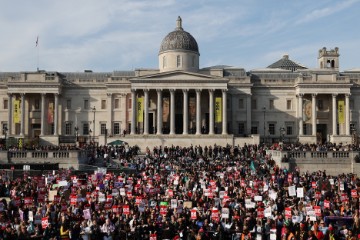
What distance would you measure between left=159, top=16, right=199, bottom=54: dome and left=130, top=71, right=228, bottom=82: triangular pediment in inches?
214

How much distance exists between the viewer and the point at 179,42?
81.0 metres

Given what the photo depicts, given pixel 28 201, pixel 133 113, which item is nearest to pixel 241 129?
pixel 133 113

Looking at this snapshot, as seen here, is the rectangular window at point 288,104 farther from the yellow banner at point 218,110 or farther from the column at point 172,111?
the column at point 172,111

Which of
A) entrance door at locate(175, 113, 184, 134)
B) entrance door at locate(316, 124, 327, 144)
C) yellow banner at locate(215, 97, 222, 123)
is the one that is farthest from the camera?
entrance door at locate(316, 124, 327, 144)

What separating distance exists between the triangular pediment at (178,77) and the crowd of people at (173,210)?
1608 inches

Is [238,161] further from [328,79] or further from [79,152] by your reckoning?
[328,79]

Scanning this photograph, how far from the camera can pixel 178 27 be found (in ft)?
277

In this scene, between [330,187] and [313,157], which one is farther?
[313,157]

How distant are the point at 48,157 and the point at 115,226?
92.7 ft

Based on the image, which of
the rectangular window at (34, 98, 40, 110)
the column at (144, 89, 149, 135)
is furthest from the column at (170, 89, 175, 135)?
the rectangular window at (34, 98, 40, 110)

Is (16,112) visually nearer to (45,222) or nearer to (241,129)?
(241,129)

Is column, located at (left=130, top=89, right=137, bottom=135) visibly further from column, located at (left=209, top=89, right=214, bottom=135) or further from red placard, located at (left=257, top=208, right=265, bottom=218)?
red placard, located at (left=257, top=208, right=265, bottom=218)

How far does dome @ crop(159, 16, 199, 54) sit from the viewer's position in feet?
265

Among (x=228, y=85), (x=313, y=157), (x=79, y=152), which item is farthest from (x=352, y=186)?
(x=228, y=85)
